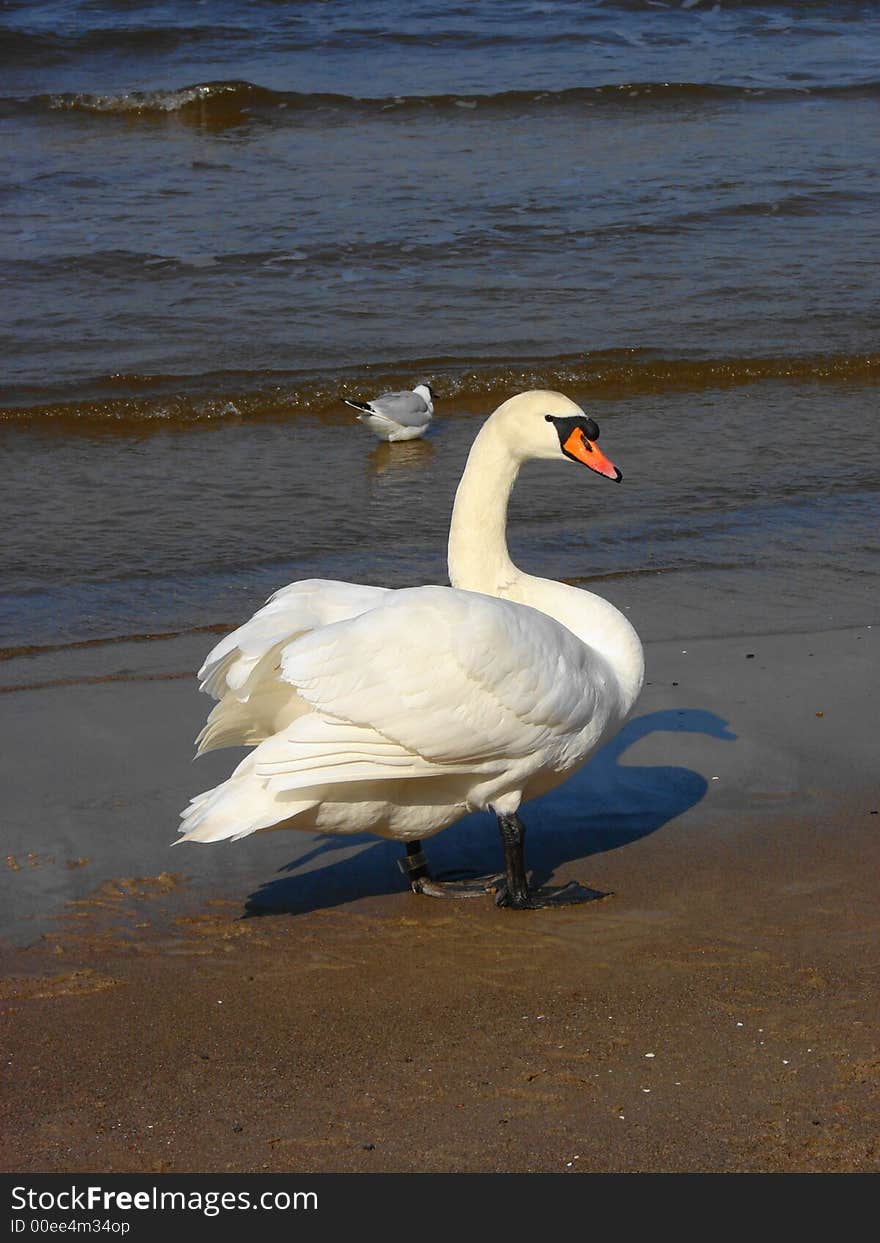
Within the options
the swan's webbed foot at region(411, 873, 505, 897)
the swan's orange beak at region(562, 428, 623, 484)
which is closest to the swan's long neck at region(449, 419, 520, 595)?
the swan's orange beak at region(562, 428, 623, 484)

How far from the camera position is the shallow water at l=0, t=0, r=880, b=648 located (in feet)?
26.3

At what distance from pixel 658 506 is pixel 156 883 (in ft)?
→ 14.9

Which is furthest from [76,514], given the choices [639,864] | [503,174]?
[503,174]

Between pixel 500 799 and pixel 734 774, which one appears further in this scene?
pixel 734 774

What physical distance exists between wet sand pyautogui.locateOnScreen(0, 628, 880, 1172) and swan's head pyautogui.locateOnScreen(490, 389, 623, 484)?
3.66 ft

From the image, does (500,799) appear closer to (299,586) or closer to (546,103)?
(299,586)

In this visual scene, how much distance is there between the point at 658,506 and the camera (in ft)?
28.2

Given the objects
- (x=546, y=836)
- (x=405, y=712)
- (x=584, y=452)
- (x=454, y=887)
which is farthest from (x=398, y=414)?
(x=405, y=712)

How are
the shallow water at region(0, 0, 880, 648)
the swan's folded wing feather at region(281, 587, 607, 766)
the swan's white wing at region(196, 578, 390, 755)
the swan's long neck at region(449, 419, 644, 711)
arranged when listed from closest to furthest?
the swan's folded wing feather at region(281, 587, 607, 766) → the swan's white wing at region(196, 578, 390, 755) → the swan's long neck at region(449, 419, 644, 711) → the shallow water at region(0, 0, 880, 648)

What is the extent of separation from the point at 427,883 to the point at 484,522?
1136 mm

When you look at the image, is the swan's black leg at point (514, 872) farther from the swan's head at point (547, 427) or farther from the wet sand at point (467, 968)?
the swan's head at point (547, 427)

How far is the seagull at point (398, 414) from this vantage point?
9992 mm

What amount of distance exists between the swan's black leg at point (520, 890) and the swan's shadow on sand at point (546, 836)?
0.21 m

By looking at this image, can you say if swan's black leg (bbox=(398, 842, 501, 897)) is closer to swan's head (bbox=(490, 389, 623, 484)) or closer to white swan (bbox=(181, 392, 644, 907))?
white swan (bbox=(181, 392, 644, 907))
